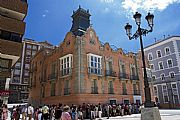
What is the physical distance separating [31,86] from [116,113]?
17.8 metres

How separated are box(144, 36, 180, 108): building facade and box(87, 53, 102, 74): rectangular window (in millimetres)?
20205

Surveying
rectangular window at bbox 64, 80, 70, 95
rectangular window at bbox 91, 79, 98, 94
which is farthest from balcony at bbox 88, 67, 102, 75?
rectangular window at bbox 64, 80, 70, 95

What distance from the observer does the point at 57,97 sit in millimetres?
22781

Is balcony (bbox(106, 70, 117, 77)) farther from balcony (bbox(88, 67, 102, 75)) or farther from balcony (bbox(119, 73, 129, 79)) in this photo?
balcony (bbox(88, 67, 102, 75))

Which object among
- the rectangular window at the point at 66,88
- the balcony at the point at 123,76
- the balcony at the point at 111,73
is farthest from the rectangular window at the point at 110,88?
the rectangular window at the point at 66,88

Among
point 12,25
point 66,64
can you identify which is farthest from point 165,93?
point 12,25

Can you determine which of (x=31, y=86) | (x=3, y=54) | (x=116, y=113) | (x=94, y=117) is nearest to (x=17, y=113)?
(x=3, y=54)

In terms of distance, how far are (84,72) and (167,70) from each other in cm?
2378

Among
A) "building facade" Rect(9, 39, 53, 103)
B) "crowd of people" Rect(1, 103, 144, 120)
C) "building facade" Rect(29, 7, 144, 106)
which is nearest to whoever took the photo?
"crowd of people" Rect(1, 103, 144, 120)

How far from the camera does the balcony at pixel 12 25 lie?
13.8 m

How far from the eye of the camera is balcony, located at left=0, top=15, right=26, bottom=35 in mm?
13825

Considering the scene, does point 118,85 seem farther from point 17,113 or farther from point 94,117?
point 17,113

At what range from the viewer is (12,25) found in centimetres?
1441

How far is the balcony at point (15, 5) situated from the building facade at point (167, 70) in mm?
31341
